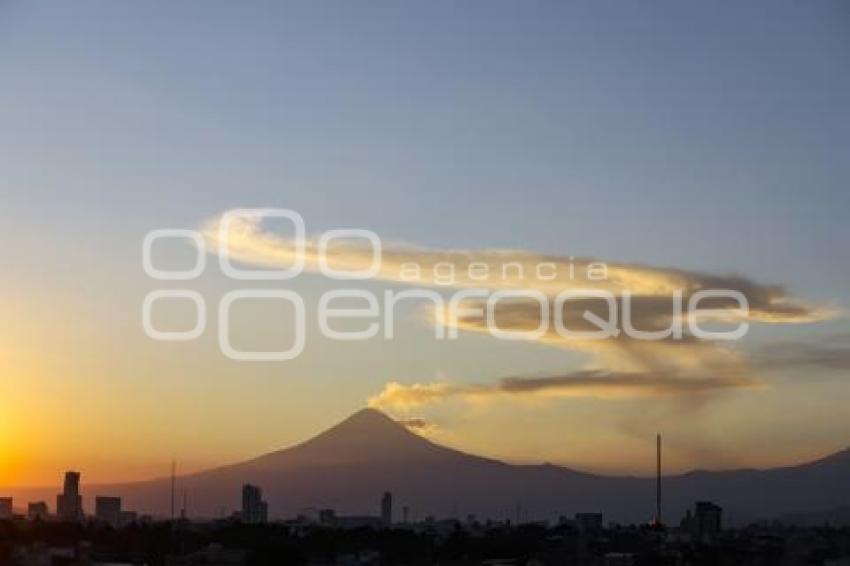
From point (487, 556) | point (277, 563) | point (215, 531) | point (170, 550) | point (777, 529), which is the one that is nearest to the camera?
point (277, 563)

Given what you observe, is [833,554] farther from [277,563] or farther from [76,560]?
[76,560]

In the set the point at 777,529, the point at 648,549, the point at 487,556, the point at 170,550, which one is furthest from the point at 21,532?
the point at 777,529

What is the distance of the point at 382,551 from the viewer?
2159 cm

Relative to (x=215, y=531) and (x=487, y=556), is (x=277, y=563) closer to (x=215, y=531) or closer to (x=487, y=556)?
(x=487, y=556)

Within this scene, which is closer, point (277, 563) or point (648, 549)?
point (277, 563)

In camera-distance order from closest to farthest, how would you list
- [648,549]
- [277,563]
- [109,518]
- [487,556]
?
[277,563], [487,556], [648,549], [109,518]

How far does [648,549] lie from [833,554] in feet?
13.0

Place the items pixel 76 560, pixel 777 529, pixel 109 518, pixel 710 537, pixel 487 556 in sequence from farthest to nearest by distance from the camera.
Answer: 1. pixel 777 529
2. pixel 109 518
3. pixel 710 537
4. pixel 487 556
5. pixel 76 560

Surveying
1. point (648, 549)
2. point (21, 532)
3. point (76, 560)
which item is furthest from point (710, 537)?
point (76, 560)

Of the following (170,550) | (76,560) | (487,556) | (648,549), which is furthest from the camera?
(648,549)

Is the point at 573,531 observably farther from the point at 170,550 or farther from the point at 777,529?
the point at 170,550

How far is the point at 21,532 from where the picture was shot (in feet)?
68.0

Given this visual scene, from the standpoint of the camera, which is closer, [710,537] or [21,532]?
[21,532]

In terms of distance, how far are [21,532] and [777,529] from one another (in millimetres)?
21879
